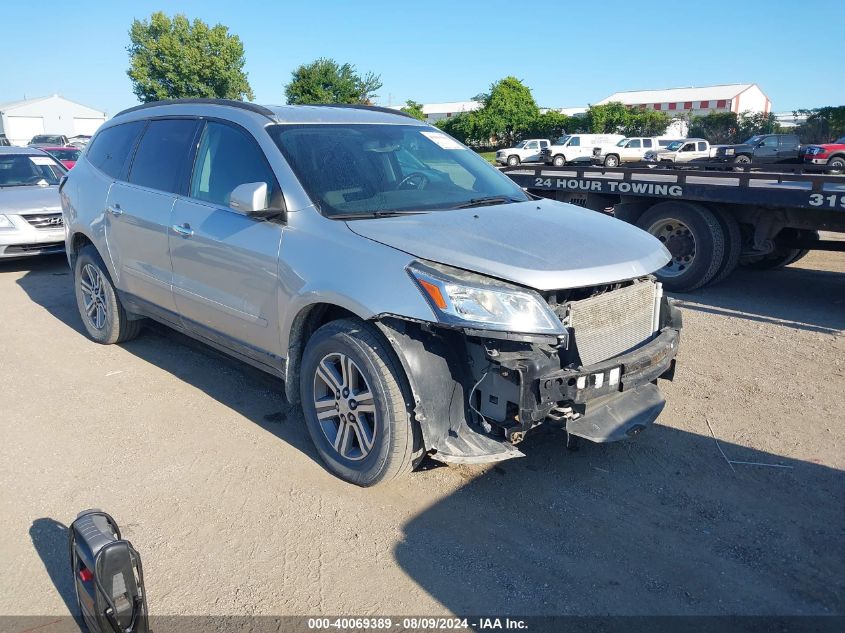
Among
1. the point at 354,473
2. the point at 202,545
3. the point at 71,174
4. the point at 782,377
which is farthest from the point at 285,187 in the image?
the point at 782,377

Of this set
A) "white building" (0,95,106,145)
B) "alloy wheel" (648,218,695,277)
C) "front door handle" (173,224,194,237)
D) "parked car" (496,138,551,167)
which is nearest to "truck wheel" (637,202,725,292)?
"alloy wheel" (648,218,695,277)

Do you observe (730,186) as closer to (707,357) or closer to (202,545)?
(707,357)

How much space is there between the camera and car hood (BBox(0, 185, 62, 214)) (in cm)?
902

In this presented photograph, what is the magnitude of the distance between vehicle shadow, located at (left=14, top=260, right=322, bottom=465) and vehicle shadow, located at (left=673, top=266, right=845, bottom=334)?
14.4 feet

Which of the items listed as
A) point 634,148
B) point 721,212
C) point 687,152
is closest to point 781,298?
point 721,212

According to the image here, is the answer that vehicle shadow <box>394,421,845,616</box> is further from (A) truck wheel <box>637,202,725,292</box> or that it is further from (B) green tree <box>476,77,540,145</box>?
(B) green tree <box>476,77,540,145</box>

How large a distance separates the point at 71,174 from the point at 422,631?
17.1 ft

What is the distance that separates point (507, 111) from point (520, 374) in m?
56.2

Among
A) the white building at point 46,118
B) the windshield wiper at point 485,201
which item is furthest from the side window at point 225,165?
the white building at point 46,118

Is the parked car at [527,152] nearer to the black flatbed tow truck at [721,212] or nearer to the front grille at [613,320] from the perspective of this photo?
the black flatbed tow truck at [721,212]

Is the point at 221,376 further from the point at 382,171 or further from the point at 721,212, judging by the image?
the point at 721,212

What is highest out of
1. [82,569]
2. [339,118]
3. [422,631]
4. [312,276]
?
[339,118]

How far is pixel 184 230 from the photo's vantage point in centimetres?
441

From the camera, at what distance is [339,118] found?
14.6 feet
